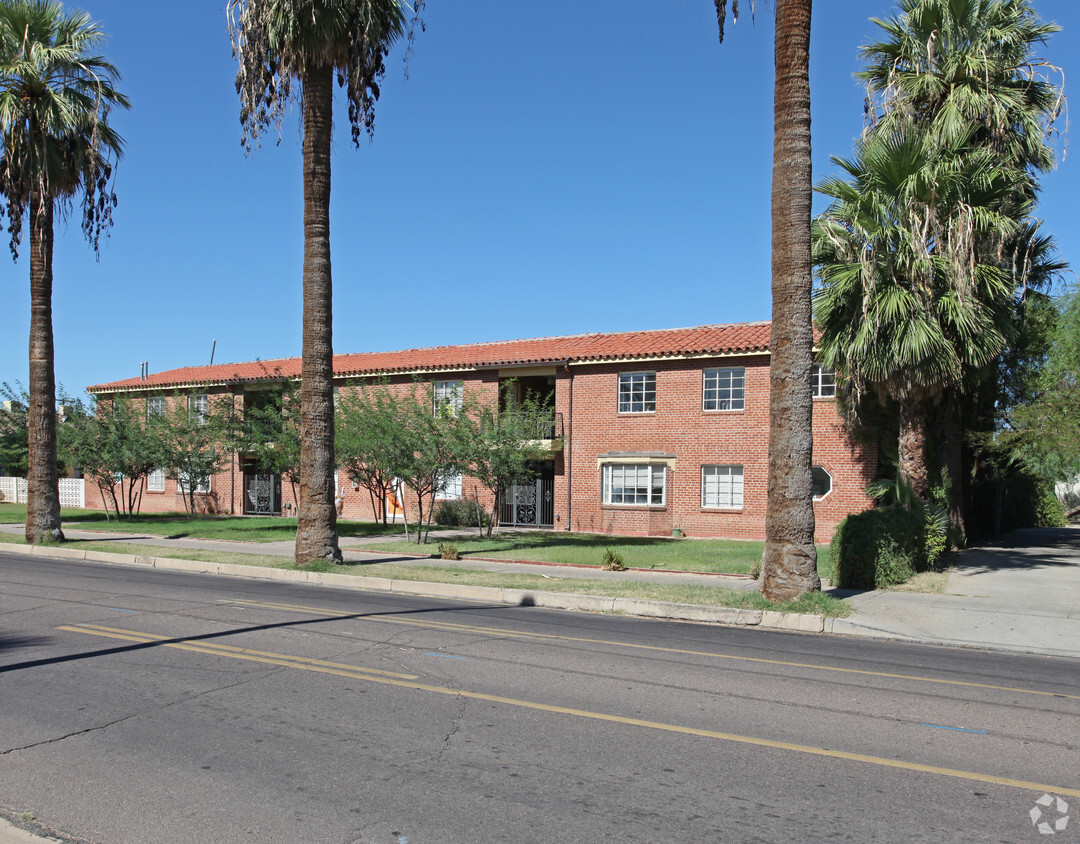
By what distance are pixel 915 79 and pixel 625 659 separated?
16825 mm

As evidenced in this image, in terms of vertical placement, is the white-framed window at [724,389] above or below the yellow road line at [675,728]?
above

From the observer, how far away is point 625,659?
8781 millimetres

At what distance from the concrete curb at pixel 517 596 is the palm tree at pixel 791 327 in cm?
66

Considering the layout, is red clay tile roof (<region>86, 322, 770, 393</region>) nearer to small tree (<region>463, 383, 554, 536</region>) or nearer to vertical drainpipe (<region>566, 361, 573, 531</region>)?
vertical drainpipe (<region>566, 361, 573, 531</region>)

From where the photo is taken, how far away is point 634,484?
1123 inches

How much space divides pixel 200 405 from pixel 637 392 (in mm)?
21070

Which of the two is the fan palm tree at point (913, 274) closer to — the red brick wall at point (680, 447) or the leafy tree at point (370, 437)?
the red brick wall at point (680, 447)

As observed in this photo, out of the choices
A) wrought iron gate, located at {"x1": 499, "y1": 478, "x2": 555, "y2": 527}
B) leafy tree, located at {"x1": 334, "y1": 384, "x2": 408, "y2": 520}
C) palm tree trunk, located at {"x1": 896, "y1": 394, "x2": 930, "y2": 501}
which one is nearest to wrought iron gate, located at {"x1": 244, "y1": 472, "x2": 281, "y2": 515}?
wrought iron gate, located at {"x1": 499, "y1": 478, "x2": 555, "y2": 527}

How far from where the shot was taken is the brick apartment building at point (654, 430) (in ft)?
83.4

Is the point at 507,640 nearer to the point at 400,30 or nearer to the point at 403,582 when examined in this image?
the point at 403,582

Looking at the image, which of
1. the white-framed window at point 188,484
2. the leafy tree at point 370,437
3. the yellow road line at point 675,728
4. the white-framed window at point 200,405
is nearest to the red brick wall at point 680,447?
the leafy tree at point 370,437

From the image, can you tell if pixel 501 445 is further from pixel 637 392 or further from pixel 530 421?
pixel 637 392

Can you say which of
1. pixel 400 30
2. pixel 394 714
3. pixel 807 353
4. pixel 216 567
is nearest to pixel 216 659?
pixel 394 714

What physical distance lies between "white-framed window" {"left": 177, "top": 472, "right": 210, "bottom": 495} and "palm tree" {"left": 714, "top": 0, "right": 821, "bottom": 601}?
26.2 m
